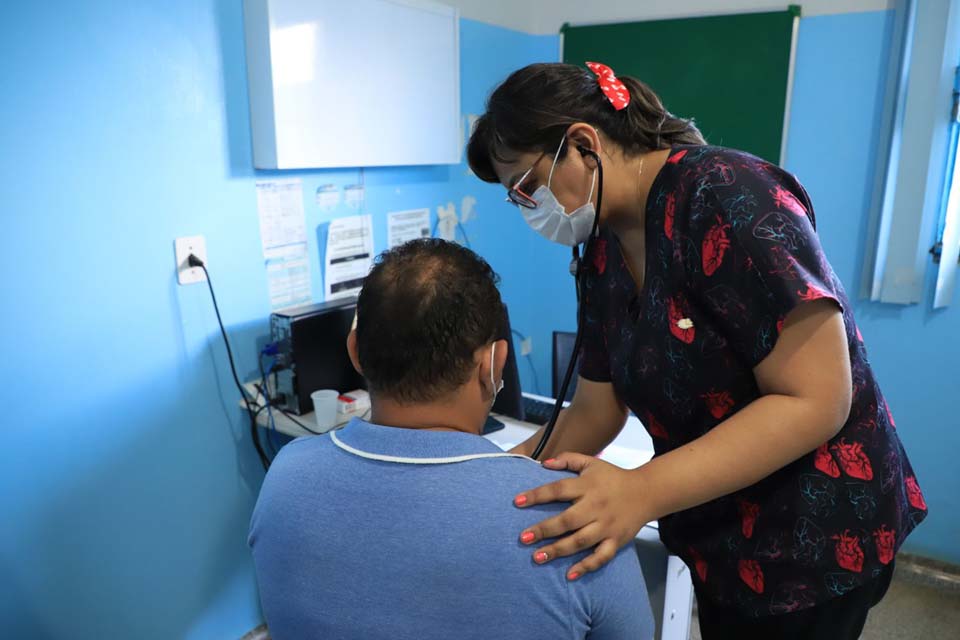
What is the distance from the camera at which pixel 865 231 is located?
98.3 inches

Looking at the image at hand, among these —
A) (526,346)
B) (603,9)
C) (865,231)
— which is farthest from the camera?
(526,346)

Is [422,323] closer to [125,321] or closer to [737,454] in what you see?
[737,454]

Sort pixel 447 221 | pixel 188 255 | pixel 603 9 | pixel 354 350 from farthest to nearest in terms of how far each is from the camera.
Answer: pixel 603 9 → pixel 447 221 → pixel 188 255 → pixel 354 350

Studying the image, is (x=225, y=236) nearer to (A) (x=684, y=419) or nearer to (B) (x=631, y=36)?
(A) (x=684, y=419)

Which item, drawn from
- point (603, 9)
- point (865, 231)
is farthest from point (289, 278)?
point (865, 231)

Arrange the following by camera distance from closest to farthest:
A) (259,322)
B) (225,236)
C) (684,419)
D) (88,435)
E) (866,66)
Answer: (684,419) → (88,435) → (225,236) → (259,322) → (866,66)

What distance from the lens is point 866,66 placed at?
240cm

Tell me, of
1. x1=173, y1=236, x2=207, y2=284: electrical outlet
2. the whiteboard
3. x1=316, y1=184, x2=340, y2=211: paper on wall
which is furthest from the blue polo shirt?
x1=316, y1=184, x2=340, y2=211: paper on wall

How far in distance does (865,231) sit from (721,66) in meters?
0.83

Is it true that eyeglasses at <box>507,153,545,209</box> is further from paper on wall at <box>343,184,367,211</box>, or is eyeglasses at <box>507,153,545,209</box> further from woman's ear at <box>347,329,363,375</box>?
paper on wall at <box>343,184,367,211</box>

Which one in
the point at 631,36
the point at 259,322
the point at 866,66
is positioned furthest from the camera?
the point at 631,36

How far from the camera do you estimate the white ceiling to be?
244cm

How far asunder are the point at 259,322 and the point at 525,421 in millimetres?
860

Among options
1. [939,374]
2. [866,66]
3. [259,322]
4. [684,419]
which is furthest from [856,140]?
[259,322]
